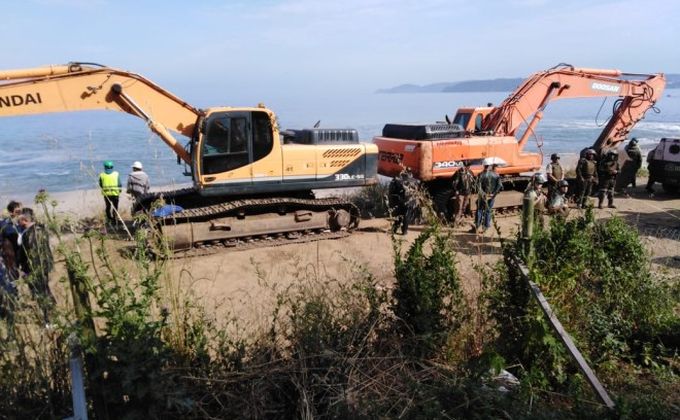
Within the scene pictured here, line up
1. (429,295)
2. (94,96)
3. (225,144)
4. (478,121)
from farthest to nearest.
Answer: (478,121) → (225,144) → (94,96) → (429,295)

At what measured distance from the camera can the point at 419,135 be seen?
40.5 feet

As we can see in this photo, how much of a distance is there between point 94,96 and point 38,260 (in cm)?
524

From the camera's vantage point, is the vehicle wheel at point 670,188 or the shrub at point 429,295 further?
the vehicle wheel at point 670,188

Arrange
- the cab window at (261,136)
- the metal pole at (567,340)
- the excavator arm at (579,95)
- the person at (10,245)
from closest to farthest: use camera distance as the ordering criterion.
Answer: the metal pole at (567,340)
the person at (10,245)
the cab window at (261,136)
the excavator arm at (579,95)

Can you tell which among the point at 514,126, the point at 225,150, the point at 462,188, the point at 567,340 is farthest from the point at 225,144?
the point at 514,126

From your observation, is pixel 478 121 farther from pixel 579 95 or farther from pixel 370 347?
pixel 370 347

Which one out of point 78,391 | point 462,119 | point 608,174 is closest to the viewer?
point 78,391

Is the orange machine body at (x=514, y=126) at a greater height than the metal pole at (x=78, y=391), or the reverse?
the orange machine body at (x=514, y=126)

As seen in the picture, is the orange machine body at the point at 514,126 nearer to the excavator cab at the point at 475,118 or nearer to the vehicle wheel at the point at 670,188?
the excavator cab at the point at 475,118

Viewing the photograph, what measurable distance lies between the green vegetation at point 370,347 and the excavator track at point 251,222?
5.15 meters

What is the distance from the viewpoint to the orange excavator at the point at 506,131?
12062 millimetres

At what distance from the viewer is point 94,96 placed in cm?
885

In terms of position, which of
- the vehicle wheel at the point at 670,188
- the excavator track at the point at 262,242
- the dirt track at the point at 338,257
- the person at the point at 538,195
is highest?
the person at the point at 538,195

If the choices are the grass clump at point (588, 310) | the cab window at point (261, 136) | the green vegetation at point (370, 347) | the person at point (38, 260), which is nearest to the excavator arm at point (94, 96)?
the cab window at point (261, 136)
